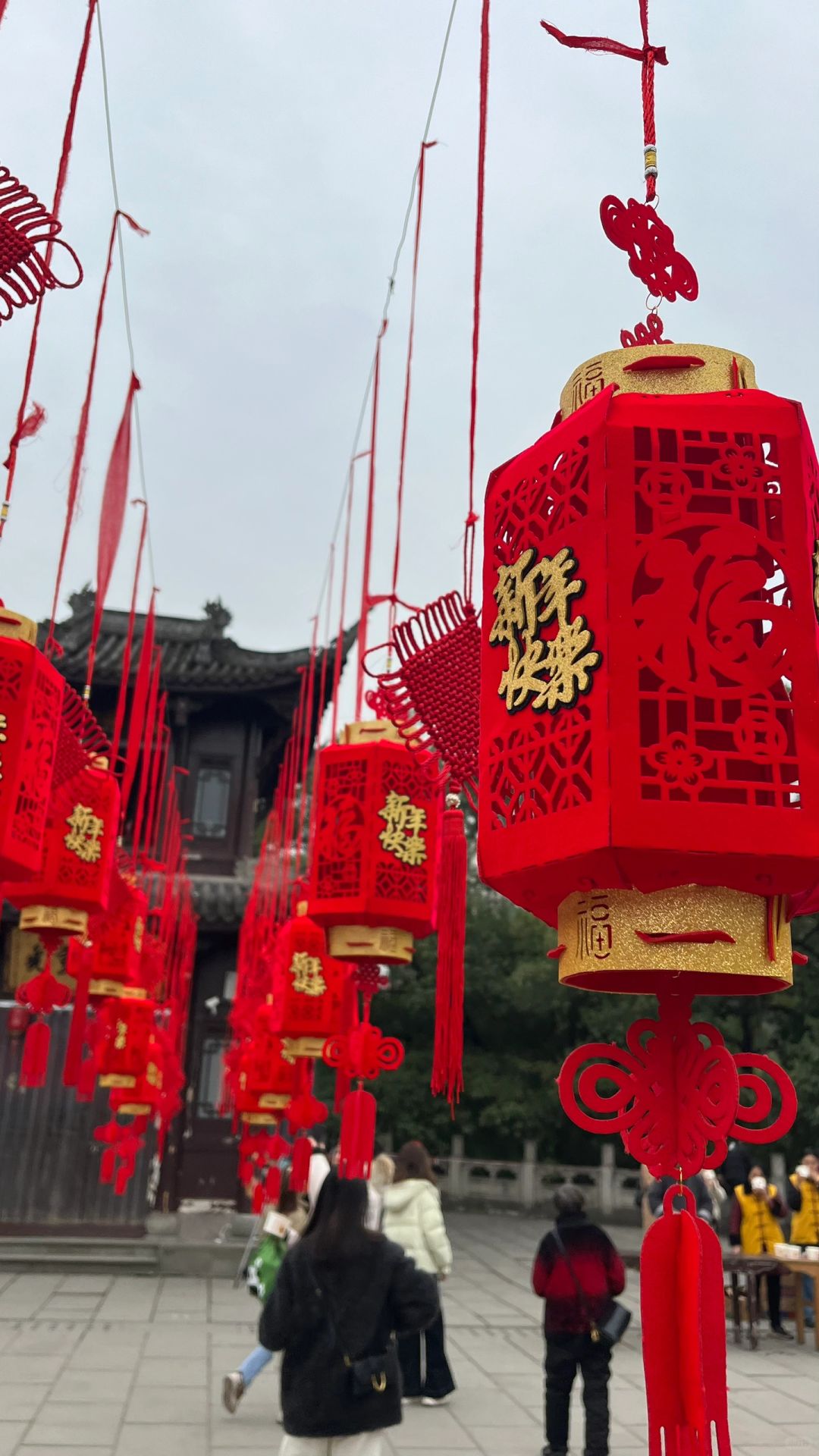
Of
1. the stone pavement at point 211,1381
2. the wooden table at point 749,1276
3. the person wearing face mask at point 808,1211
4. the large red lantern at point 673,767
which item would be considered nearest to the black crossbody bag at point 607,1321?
the stone pavement at point 211,1381

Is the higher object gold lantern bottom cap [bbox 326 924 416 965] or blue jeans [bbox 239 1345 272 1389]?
gold lantern bottom cap [bbox 326 924 416 965]

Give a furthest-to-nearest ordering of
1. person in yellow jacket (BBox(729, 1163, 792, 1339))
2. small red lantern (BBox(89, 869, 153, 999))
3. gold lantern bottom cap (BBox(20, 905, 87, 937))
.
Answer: person in yellow jacket (BBox(729, 1163, 792, 1339))
small red lantern (BBox(89, 869, 153, 999))
gold lantern bottom cap (BBox(20, 905, 87, 937))

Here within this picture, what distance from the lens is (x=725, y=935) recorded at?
5.54 ft

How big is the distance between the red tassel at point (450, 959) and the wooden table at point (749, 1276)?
638 centimetres

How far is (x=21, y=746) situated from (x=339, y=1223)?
160 cm

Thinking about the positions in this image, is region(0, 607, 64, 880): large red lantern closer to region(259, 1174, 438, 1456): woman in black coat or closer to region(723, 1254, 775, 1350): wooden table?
region(259, 1174, 438, 1456): woman in black coat

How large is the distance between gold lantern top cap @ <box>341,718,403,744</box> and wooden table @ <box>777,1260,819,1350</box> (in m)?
6.14

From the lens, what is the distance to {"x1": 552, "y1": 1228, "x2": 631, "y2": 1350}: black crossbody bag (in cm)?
443

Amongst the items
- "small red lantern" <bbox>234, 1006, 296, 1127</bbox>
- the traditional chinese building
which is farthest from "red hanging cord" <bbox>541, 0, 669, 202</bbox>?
the traditional chinese building

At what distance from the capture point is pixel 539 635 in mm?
1911

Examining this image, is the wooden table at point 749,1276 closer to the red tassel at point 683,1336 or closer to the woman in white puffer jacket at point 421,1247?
the woman in white puffer jacket at point 421,1247

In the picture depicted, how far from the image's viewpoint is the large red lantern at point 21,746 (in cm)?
269

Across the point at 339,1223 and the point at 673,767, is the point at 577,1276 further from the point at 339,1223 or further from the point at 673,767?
the point at 673,767

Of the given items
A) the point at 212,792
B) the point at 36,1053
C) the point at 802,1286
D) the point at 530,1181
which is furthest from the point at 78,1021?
the point at 530,1181
